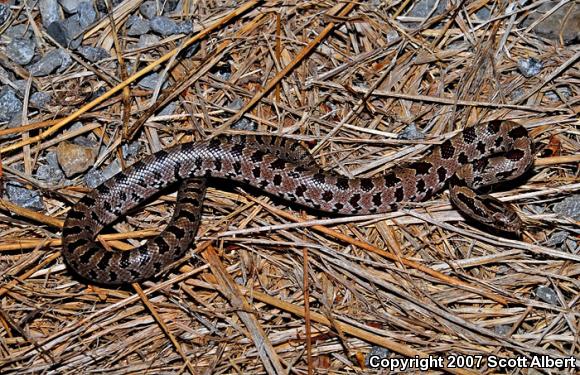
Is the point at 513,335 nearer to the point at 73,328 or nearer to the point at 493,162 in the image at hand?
the point at 493,162

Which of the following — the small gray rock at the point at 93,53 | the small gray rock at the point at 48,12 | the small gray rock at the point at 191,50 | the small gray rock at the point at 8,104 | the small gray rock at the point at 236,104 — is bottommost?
the small gray rock at the point at 236,104

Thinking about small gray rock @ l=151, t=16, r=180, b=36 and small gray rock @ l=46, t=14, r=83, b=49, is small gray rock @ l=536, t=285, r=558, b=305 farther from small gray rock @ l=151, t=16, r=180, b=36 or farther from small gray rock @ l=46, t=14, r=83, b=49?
small gray rock @ l=46, t=14, r=83, b=49

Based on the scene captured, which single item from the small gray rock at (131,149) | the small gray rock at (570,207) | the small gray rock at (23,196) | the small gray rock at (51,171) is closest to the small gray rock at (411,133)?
the small gray rock at (570,207)

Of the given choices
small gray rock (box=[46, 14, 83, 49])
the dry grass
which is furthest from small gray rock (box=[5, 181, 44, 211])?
small gray rock (box=[46, 14, 83, 49])

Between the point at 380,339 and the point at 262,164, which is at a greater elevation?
the point at 262,164

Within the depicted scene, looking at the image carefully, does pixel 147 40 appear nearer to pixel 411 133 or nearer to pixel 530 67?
pixel 411 133

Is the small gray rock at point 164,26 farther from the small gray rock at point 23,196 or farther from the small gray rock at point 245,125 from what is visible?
the small gray rock at point 23,196

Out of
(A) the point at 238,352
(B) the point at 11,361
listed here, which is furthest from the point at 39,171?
(A) the point at 238,352
